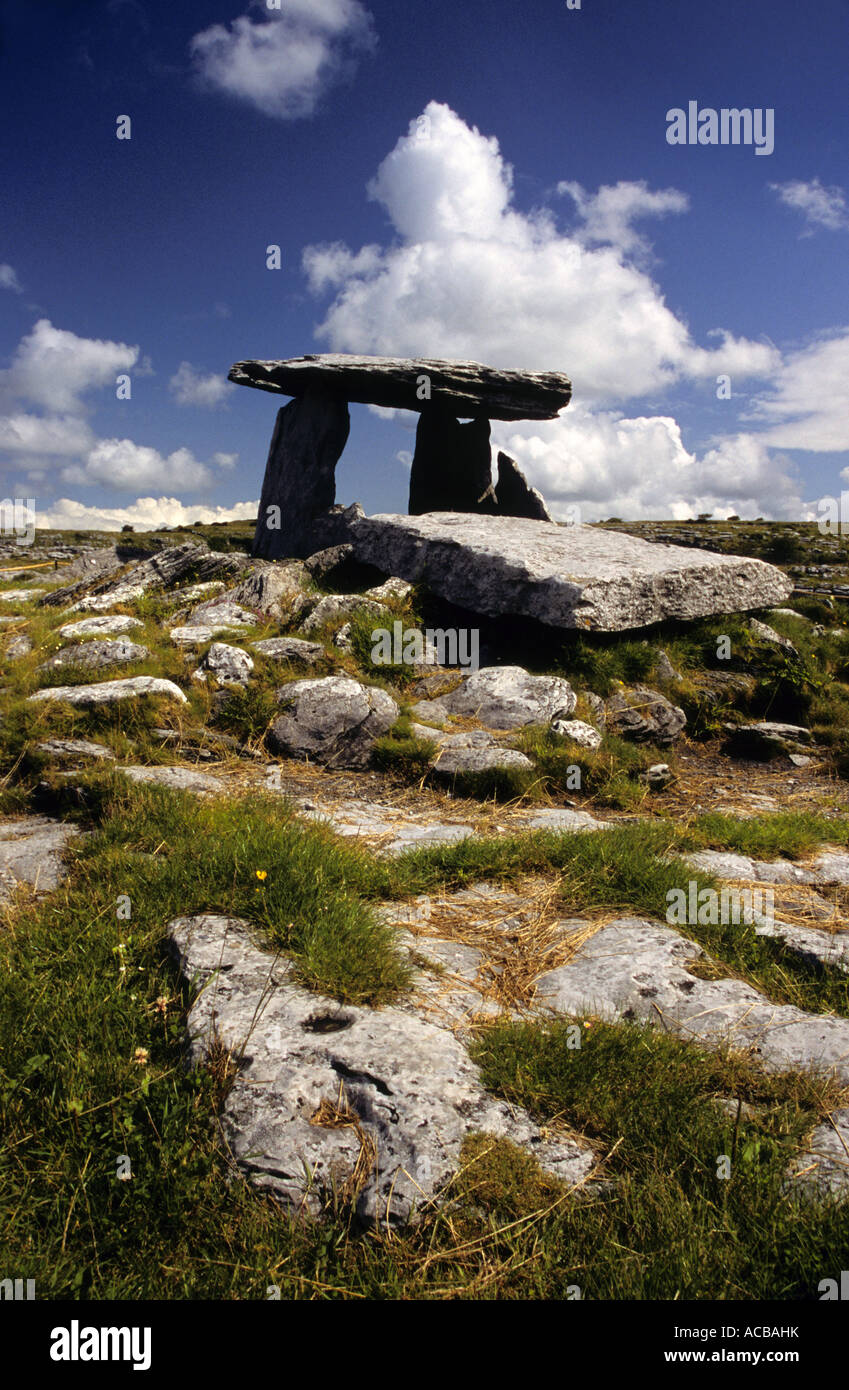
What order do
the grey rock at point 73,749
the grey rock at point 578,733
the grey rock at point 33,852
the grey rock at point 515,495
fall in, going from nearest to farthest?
the grey rock at point 33,852 → the grey rock at point 73,749 → the grey rock at point 578,733 → the grey rock at point 515,495

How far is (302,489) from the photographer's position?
55.4 ft

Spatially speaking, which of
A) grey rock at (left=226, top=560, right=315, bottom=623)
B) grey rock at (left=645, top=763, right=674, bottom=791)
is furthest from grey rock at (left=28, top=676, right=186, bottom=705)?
grey rock at (left=645, top=763, right=674, bottom=791)

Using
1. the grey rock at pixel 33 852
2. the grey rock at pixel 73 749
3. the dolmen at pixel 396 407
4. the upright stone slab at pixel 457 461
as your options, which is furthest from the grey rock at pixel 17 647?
the upright stone slab at pixel 457 461

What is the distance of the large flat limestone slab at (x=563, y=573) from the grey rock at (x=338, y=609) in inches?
42.7

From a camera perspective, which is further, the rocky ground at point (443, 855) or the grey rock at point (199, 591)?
the grey rock at point (199, 591)

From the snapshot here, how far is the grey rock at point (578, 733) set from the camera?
7375mm

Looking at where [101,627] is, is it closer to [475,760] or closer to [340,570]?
[340,570]

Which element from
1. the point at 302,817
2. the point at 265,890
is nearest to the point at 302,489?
the point at 302,817

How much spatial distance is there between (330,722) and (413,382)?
431 inches

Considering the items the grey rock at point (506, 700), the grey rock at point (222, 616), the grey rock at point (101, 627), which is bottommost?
the grey rock at point (506, 700)

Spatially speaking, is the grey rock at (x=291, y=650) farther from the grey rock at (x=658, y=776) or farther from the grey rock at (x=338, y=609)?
the grey rock at (x=658, y=776)

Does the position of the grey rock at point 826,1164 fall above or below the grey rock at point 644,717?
below

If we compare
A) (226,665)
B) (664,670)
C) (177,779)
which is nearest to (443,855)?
(177,779)

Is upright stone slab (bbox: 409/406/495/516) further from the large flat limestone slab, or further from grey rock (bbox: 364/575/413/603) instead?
grey rock (bbox: 364/575/413/603)
